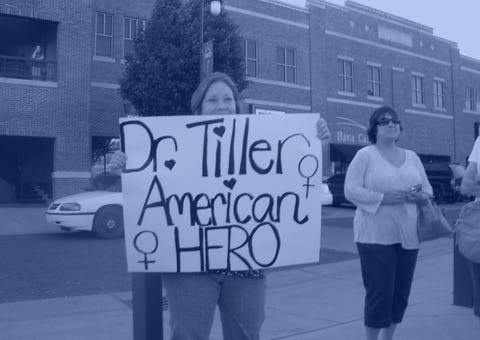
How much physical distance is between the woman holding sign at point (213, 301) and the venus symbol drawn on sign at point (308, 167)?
493mm

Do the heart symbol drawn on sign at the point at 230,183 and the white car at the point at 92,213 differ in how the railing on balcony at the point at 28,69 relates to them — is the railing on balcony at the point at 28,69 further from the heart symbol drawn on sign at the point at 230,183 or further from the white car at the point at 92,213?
the heart symbol drawn on sign at the point at 230,183

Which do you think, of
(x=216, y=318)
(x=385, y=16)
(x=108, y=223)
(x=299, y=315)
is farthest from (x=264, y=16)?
(x=216, y=318)

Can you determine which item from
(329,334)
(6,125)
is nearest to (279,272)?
(329,334)

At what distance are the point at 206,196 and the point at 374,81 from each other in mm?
30047

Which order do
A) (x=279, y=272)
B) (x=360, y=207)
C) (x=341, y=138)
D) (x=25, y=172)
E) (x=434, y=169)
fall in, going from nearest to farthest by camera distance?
(x=360, y=207)
(x=279, y=272)
(x=25, y=172)
(x=434, y=169)
(x=341, y=138)

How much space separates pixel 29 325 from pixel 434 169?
2166cm

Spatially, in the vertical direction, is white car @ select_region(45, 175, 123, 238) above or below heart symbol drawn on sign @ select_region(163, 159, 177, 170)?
below

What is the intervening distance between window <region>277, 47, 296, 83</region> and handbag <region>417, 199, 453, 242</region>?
23.2 meters

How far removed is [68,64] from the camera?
1998 cm

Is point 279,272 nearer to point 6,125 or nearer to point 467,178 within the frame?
point 467,178

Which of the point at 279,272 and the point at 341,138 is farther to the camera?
the point at 341,138

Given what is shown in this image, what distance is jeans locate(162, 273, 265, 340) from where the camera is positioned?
8.03 feet

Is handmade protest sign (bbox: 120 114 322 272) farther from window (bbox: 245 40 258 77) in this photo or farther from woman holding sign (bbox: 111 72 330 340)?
window (bbox: 245 40 258 77)

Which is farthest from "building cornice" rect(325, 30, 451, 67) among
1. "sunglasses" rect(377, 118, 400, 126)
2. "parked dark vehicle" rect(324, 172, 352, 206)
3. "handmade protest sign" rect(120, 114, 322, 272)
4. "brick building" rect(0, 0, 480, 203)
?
"handmade protest sign" rect(120, 114, 322, 272)
